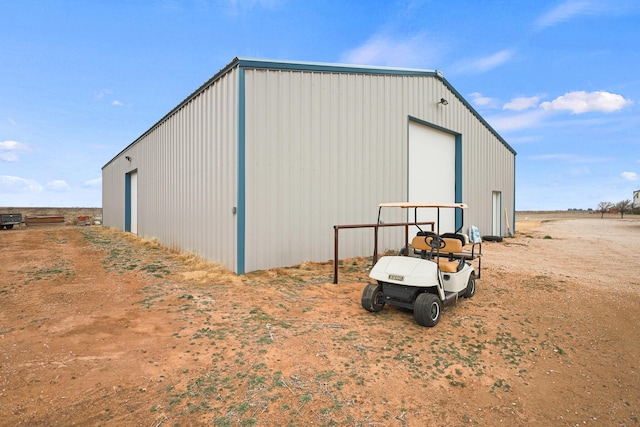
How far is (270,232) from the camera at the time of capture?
26.0 feet

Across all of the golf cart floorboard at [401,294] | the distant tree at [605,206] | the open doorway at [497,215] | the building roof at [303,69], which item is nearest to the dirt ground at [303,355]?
the golf cart floorboard at [401,294]

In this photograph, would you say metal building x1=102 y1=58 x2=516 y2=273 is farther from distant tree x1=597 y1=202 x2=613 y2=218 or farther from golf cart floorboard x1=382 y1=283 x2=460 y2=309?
distant tree x1=597 y1=202 x2=613 y2=218

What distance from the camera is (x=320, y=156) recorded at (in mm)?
8898

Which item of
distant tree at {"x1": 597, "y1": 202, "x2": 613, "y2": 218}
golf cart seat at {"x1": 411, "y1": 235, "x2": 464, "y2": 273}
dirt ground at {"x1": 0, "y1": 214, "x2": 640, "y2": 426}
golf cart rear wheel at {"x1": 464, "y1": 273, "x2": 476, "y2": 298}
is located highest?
distant tree at {"x1": 597, "y1": 202, "x2": 613, "y2": 218}

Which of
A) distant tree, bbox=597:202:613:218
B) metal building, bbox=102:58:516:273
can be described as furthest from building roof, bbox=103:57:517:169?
distant tree, bbox=597:202:613:218

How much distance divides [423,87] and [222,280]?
1001 centimetres

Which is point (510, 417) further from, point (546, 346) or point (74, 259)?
point (74, 259)

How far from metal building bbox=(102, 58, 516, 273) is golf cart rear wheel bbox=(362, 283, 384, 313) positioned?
340 centimetres

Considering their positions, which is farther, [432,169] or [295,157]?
[432,169]

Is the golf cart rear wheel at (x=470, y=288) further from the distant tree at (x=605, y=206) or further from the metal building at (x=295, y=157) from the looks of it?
the distant tree at (x=605, y=206)

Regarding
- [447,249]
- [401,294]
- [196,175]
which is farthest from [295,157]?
[401,294]

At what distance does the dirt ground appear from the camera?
110 inches

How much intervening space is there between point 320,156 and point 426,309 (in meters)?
5.44

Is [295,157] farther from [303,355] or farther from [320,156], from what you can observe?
[303,355]
